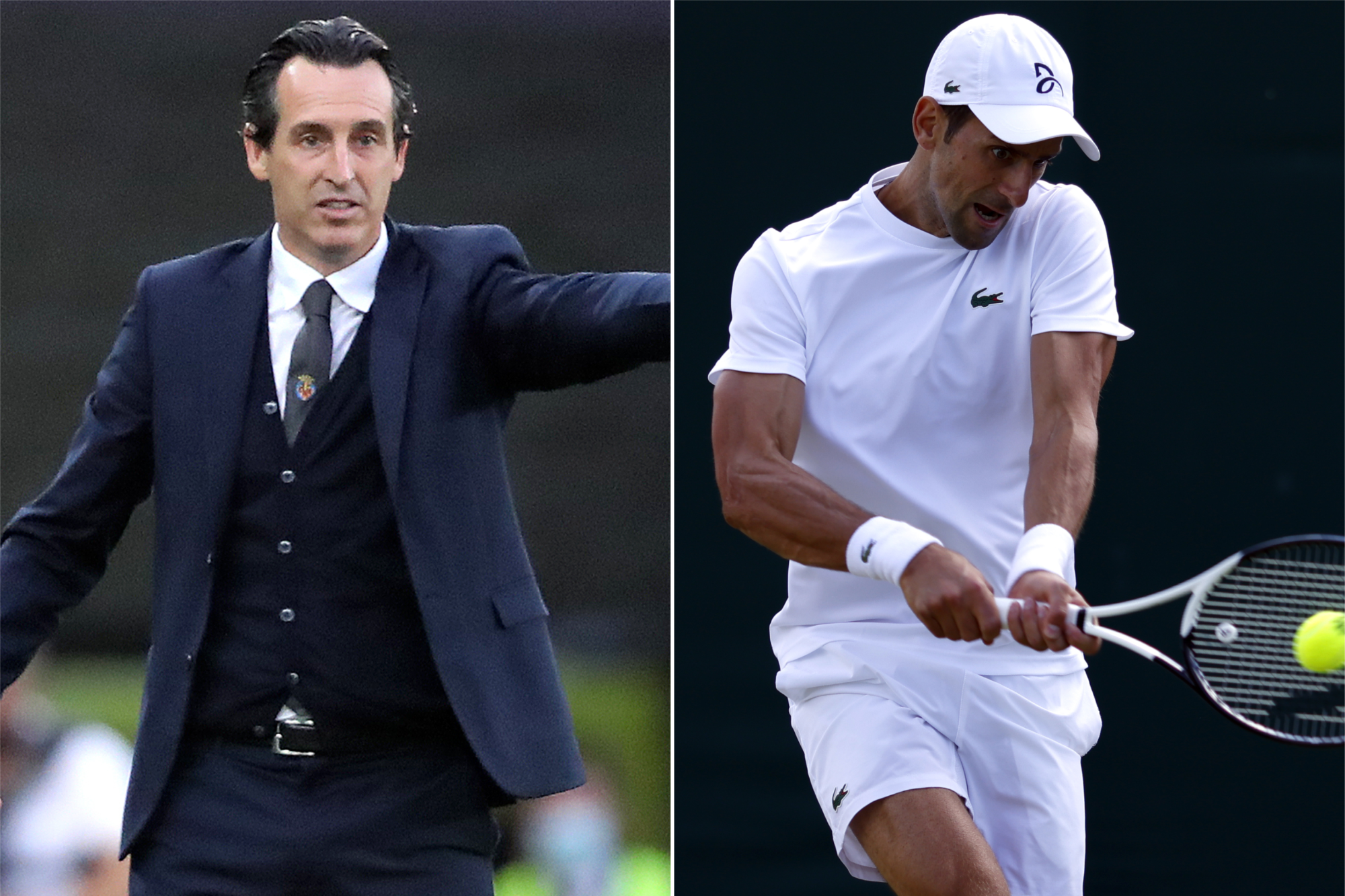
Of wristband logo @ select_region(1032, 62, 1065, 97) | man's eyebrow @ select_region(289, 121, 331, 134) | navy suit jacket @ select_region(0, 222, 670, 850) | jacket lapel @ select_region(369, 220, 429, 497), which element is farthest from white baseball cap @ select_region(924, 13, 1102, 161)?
man's eyebrow @ select_region(289, 121, 331, 134)

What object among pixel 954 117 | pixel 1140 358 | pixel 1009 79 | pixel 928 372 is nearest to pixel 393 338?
pixel 928 372

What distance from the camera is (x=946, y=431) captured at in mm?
3209

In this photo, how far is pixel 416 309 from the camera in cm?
342

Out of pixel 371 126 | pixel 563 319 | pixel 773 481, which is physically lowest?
pixel 773 481

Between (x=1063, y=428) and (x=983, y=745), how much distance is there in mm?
538

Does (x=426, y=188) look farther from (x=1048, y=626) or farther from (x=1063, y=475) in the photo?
(x=1048, y=626)

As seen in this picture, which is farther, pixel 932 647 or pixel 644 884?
pixel 644 884

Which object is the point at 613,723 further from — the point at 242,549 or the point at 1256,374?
the point at 1256,374

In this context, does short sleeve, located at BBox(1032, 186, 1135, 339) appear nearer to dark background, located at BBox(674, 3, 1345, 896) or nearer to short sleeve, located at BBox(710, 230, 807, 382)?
short sleeve, located at BBox(710, 230, 807, 382)

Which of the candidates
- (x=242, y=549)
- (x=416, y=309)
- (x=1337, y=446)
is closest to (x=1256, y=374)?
(x=1337, y=446)

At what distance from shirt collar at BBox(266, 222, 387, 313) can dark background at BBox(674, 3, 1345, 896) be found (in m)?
0.88

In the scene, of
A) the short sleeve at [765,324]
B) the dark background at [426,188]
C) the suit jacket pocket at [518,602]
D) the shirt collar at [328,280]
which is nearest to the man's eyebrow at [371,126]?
the dark background at [426,188]

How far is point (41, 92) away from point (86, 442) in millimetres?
745

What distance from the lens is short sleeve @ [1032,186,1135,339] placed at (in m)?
3.16
